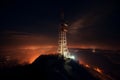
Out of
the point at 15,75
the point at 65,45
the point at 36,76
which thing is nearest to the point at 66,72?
the point at 36,76

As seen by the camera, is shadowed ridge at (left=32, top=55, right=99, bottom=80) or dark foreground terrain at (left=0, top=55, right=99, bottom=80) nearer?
dark foreground terrain at (left=0, top=55, right=99, bottom=80)

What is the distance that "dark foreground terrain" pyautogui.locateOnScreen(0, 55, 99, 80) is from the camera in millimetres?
42562

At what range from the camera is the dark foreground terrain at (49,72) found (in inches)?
1676

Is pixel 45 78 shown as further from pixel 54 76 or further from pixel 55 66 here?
pixel 55 66

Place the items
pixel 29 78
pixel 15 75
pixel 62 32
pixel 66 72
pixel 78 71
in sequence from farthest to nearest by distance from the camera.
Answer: pixel 62 32
pixel 78 71
pixel 66 72
pixel 15 75
pixel 29 78

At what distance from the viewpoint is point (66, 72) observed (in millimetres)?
49281

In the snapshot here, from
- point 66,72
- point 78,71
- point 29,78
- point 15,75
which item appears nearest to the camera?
point 29,78

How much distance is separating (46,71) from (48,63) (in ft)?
19.2

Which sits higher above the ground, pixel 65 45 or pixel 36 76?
pixel 65 45

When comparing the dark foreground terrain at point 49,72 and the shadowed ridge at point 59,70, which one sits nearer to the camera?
the dark foreground terrain at point 49,72

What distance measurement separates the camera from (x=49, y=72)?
4512 centimetres

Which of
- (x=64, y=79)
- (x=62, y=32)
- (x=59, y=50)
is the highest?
(x=62, y=32)

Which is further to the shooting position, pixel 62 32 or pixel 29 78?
pixel 62 32

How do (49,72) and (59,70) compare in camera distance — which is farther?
(59,70)
